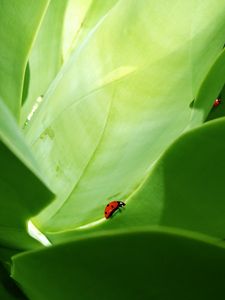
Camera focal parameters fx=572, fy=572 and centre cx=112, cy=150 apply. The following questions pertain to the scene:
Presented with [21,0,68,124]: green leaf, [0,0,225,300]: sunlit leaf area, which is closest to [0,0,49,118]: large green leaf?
[0,0,225,300]: sunlit leaf area

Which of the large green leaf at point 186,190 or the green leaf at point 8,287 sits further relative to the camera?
the green leaf at point 8,287

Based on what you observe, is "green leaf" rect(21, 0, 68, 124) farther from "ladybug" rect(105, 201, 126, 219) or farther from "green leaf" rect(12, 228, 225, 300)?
"green leaf" rect(12, 228, 225, 300)

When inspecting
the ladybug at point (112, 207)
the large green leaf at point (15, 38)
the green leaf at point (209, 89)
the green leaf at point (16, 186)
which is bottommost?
the ladybug at point (112, 207)

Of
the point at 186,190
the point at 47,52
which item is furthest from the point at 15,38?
the point at 186,190

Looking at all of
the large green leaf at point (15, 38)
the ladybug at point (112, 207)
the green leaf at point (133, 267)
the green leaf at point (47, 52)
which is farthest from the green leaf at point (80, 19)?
the green leaf at point (133, 267)

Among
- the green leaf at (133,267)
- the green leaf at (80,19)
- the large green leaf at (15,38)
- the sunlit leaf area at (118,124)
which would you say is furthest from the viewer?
the green leaf at (80,19)

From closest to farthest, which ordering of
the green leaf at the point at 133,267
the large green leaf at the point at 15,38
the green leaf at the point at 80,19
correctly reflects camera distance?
the green leaf at the point at 133,267 < the large green leaf at the point at 15,38 < the green leaf at the point at 80,19

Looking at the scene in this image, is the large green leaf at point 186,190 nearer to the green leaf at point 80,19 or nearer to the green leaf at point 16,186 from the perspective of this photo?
the green leaf at point 16,186

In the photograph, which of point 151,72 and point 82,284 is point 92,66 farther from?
point 82,284
